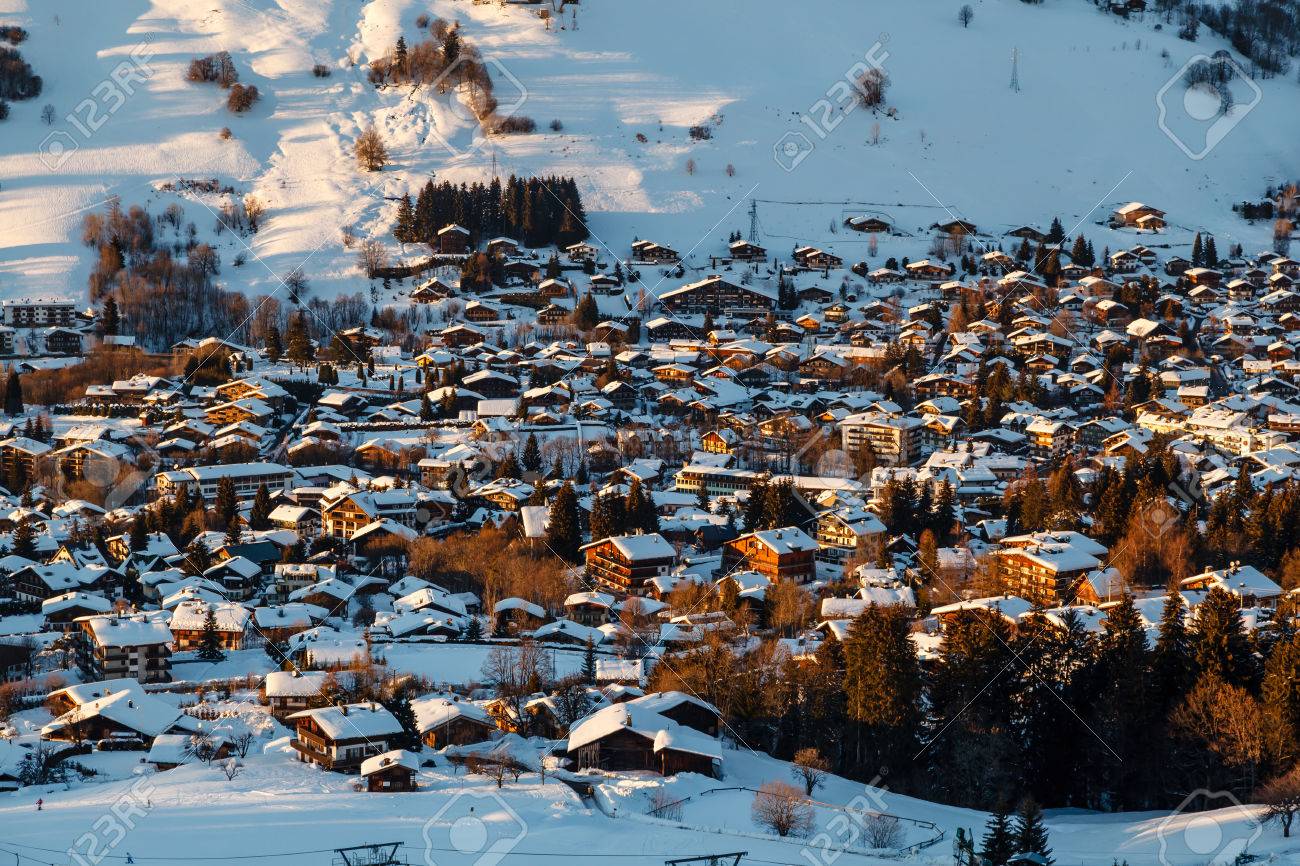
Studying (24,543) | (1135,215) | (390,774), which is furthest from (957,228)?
(390,774)

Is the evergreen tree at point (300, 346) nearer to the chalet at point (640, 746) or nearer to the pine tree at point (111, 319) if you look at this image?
the pine tree at point (111, 319)

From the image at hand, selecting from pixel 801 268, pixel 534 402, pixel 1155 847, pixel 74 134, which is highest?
pixel 74 134

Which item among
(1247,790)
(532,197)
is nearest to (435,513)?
(1247,790)

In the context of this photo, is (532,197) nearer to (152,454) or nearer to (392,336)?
(392,336)

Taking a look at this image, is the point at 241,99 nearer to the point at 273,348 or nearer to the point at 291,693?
the point at 273,348

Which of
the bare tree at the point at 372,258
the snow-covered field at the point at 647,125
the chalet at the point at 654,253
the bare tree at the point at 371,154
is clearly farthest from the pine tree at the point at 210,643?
the bare tree at the point at 371,154
